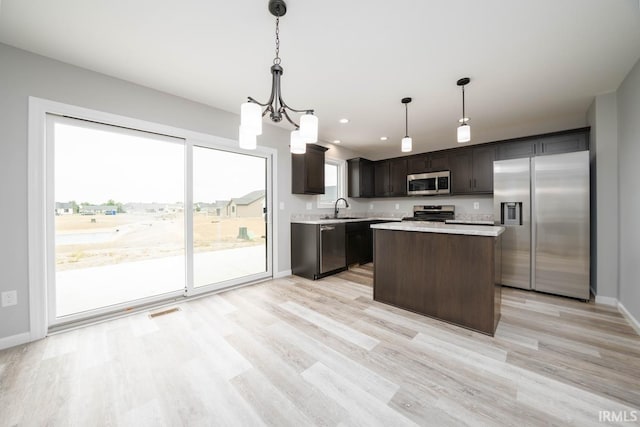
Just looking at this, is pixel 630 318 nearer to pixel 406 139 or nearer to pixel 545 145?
pixel 545 145

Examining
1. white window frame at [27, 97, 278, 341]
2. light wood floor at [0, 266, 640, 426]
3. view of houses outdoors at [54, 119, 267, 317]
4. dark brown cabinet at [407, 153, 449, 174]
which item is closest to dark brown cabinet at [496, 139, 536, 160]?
dark brown cabinet at [407, 153, 449, 174]

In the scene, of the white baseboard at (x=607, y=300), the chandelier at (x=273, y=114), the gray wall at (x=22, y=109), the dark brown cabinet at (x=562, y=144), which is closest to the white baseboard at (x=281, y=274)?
the gray wall at (x=22, y=109)

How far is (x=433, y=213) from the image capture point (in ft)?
16.2

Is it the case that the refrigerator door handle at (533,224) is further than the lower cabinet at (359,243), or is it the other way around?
the lower cabinet at (359,243)

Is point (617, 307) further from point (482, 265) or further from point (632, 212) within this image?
point (482, 265)

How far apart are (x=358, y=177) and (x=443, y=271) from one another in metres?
3.24

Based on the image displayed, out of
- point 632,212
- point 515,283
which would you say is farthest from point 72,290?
point 632,212

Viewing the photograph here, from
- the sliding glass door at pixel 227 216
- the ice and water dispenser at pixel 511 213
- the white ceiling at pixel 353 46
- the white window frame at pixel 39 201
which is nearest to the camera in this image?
the white ceiling at pixel 353 46

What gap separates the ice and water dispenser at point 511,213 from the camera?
3287 mm

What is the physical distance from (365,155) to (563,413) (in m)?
5.33

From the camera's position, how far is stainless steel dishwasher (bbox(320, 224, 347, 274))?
3.74 meters

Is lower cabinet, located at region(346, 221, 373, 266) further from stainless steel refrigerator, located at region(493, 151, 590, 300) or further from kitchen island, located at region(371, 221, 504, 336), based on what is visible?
stainless steel refrigerator, located at region(493, 151, 590, 300)

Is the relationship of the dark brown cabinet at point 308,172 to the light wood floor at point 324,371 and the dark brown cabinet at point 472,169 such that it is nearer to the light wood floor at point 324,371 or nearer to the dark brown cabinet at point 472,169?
the light wood floor at point 324,371

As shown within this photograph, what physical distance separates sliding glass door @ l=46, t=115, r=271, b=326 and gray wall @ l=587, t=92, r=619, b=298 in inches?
170
